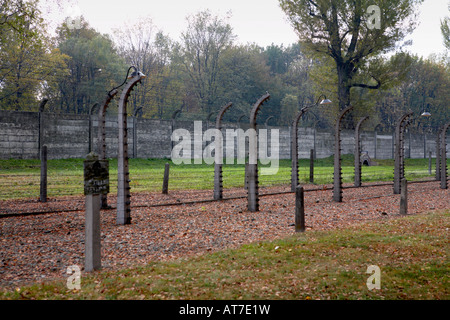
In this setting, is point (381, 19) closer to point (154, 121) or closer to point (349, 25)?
point (349, 25)

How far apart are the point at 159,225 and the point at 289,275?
15.9 ft

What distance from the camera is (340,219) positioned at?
36.7ft

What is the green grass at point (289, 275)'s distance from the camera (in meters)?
5.21

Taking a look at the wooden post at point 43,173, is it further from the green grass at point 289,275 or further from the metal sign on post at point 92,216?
the green grass at point 289,275

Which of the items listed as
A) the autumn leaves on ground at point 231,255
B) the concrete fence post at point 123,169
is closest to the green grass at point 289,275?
the autumn leaves on ground at point 231,255

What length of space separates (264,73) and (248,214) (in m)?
53.4

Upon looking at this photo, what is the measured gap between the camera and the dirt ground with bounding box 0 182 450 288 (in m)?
7.10
